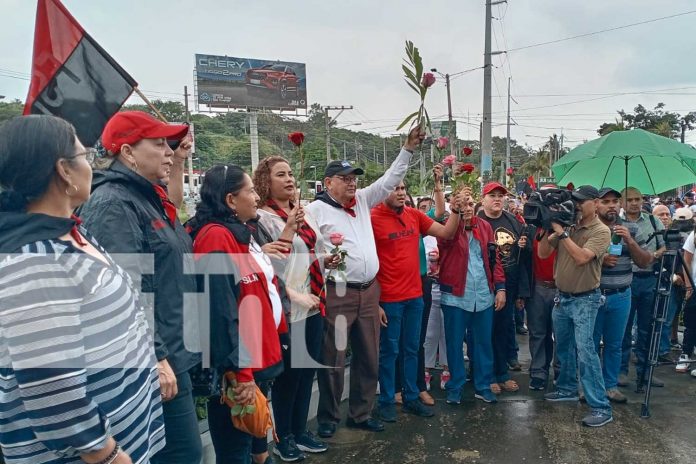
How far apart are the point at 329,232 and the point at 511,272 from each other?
2119mm

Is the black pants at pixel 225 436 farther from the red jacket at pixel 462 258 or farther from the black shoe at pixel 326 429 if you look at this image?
the red jacket at pixel 462 258

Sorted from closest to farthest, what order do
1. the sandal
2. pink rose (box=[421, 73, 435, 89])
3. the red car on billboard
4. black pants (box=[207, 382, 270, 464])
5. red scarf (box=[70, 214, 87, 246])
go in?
red scarf (box=[70, 214, 87, 246]), black pants (box=[207, 382, 270, 464]), pink rose (box=[421, 73, 435, 89]), the sandal, the red car on billboard

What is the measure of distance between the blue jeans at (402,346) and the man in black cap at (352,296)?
0.62 ft

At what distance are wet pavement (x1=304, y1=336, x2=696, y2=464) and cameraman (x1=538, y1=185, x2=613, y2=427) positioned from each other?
0.24m

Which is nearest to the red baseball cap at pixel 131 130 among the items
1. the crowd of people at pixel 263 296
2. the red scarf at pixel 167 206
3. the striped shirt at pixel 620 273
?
the crowd of people at pixel 263 296

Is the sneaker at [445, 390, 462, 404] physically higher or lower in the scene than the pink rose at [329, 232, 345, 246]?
lower

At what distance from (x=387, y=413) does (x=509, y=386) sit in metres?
1.34

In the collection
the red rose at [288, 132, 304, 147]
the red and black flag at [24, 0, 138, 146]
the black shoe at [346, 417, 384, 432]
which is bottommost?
the black shoe at [346, 417, 384, 432]

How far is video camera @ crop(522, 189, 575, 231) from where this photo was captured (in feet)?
13.0

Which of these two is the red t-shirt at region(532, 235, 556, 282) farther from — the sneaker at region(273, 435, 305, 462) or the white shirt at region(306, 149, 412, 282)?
the sneaker at region(273, 435, 305, 462)

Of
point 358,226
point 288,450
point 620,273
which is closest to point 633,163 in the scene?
point 620,273

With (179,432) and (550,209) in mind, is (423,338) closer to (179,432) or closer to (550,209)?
(550,209)

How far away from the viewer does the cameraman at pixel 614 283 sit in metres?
4.30

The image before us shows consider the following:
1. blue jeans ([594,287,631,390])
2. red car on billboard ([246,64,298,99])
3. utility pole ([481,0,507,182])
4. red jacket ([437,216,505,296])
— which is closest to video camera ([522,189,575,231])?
red jacket ([437,216,505,296])
